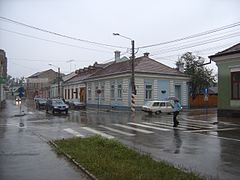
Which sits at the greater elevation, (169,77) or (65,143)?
(169,77)

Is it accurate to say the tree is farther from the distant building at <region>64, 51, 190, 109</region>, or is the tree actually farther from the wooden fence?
the distant building at <region>64, 51, 190, 109</region>

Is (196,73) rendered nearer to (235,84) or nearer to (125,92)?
(125,92)

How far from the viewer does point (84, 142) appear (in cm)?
1350

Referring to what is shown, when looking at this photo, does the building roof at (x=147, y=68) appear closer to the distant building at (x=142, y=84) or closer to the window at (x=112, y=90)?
the distant building at (x=142, y=84)

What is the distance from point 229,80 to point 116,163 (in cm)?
2214

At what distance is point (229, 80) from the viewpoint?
29484 millimetres

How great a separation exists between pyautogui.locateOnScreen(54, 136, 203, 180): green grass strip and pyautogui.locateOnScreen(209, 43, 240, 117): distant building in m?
18.6

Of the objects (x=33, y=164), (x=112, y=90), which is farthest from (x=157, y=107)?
(x=33, y=164)

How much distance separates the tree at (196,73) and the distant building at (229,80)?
25.4m

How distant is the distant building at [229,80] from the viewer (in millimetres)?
28609

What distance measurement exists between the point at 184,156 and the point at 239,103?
18484 mm

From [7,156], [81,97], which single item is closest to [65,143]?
[7,156]

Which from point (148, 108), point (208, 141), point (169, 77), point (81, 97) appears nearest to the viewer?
point (208, 141)

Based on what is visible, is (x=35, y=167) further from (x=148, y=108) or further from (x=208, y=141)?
(x=148, y=108)
